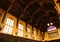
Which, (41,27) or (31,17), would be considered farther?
(41,27)

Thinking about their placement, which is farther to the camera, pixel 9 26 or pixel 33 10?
pixel 33 10

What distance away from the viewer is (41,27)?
13.7m

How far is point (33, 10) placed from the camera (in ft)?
38.0

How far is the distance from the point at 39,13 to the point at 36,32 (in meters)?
2.52

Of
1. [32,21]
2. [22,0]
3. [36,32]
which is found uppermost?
[22,0]

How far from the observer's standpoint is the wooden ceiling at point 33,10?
9748mm

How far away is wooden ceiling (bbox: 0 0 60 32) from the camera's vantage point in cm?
975

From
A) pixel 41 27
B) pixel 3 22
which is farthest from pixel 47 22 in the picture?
pixel 3 22

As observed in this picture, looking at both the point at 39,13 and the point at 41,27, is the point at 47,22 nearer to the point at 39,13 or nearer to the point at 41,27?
the point at 41,27

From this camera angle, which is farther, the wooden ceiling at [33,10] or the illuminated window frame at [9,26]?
the wooden ceiling at [33,10]

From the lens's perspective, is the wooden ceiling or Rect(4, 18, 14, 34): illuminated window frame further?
the wooden ceiling

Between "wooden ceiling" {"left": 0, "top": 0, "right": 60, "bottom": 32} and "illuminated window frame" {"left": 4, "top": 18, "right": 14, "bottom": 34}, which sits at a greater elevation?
"wooden ceiling" {"left": 0, "top": 0, "right": 60, "bottom": 32}

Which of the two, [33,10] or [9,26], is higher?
[33,10]

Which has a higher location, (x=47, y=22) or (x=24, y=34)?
(x=47, y=22)
